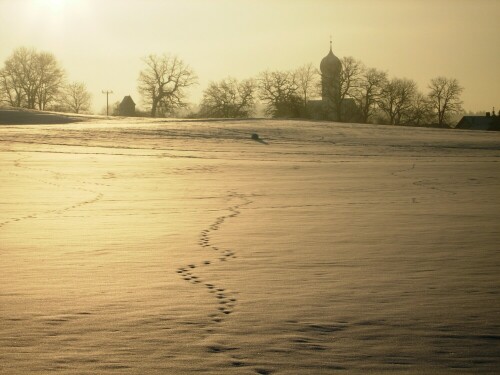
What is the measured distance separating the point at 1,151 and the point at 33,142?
20.3ft

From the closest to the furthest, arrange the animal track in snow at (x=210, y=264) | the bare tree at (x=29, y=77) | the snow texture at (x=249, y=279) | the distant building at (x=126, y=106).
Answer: the snow texture at (x=249, y=279), the animal track in snow at (x=210, y=264), the bare tree at (x=29, y=77), the distant building at (x=126, y=106)

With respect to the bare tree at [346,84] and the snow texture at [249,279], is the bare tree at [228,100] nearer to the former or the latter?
the bare tree at [346,84]

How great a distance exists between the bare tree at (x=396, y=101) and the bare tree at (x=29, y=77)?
39.2m

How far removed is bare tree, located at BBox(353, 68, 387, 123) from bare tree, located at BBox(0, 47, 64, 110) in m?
35.4

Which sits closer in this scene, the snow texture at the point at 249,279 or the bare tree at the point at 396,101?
the snow texture at the point at 249,279

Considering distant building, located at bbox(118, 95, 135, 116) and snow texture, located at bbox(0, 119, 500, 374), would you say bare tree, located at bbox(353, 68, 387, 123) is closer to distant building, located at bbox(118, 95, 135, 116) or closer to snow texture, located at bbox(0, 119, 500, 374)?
distant building, located at bbox(118, 95, 135, 116)

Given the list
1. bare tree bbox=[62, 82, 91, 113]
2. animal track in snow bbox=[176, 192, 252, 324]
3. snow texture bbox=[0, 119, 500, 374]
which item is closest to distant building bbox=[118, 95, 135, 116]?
bare tree bbox=[62, 82, 91, 113]

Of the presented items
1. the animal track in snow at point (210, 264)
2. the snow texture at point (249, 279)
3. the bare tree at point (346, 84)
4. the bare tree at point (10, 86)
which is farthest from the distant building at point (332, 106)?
the animal track in snow at point (210, 264)

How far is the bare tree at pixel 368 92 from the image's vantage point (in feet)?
358

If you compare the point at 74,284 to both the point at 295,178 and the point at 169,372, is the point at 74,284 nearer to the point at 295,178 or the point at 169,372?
the point at 169,372

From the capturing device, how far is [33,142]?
43500 millimetres

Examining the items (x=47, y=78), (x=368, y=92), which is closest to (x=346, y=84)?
(x=368, y=92)

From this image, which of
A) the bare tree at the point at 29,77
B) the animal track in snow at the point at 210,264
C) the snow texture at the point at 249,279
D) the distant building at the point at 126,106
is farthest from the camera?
the distant building at the point at 126,106

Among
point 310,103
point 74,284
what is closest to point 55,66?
point 310,103
